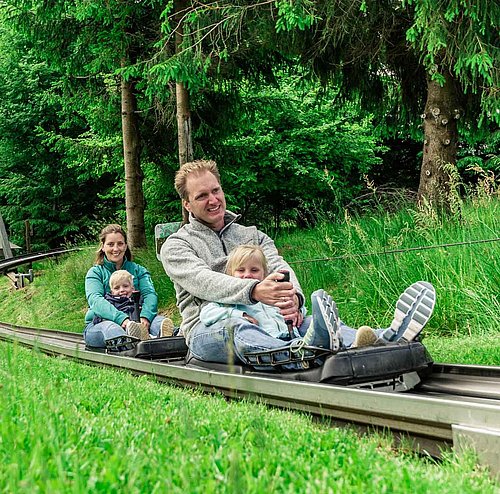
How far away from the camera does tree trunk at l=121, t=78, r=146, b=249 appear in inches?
555

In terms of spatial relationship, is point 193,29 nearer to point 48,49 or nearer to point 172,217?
point 48,49

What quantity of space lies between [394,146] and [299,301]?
67.6 ft

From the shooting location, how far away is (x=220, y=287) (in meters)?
4.73

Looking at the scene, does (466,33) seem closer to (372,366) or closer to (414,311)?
(414,311)

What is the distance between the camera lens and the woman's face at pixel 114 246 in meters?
7.50

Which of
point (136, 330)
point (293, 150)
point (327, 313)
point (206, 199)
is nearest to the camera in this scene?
point (327, 313)

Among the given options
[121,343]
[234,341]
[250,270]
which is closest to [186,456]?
[234,341]

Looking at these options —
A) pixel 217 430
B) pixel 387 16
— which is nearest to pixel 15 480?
pixel 217 430

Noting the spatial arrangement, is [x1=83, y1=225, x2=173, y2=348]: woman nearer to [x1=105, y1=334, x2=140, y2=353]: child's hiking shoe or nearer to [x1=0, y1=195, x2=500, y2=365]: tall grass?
[x1=105, y1=334, x2=140, y2=353]: child's hiking shoe

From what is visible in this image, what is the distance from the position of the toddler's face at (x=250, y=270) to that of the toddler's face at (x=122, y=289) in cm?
276

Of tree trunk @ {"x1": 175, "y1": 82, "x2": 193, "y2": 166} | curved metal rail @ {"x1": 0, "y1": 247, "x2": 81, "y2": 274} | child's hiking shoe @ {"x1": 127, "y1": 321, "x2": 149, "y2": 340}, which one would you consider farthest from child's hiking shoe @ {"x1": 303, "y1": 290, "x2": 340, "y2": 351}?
curved metal rail @ {"x1": 0, "y1": 247, "x2": 81, "y2": 274}

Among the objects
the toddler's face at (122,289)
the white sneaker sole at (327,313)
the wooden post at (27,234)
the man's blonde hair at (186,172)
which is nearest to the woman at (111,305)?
the toddler's face at (122,289)

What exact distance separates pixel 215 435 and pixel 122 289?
190 inches

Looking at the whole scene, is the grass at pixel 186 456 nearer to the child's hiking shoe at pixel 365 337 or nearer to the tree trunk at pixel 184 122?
the child's hiking shoe at pixel 365 337
